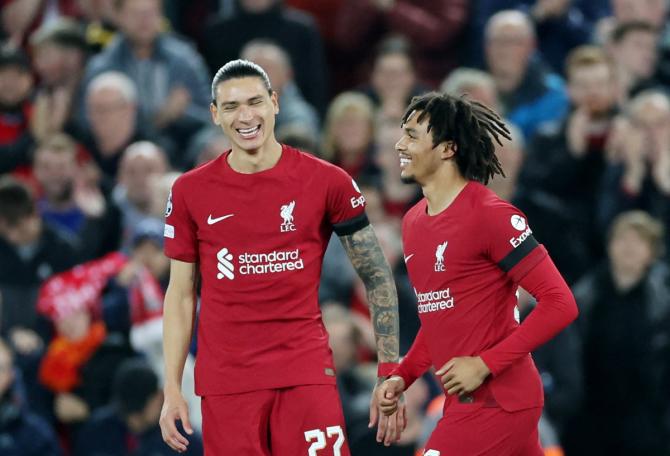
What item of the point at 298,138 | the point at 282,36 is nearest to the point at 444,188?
the point at 298,138

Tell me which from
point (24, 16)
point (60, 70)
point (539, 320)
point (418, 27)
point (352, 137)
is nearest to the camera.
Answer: point (539, 320)

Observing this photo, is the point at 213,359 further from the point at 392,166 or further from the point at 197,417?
the point at 392,166

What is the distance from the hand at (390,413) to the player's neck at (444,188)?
733 millimetres

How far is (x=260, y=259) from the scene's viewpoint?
633cm

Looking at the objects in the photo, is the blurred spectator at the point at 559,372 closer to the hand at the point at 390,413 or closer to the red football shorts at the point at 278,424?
the hand at the point at 390,413

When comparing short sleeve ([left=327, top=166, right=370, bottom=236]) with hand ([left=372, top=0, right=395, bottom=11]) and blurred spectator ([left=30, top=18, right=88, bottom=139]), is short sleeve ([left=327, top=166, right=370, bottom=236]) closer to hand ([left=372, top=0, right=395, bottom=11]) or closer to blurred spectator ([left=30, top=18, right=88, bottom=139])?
blurred spectator ([left=30, top=18, right=88, bottom=139])

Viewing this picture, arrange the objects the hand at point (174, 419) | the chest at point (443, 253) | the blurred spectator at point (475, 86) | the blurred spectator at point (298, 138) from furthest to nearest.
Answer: the blurred spectator at point (475, 86) < the blurred spectator at point (298, 138) < the hand at point (174, 419) < the chest at point (443, 253)

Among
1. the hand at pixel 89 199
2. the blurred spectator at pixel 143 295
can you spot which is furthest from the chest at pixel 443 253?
the hand at pixel 89 199

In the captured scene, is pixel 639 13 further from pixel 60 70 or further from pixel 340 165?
pixel 60 70

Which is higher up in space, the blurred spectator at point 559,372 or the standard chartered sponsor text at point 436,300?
the standard chartered sponsor text at point 436,300

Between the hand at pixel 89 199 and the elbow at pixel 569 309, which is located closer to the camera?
the elbow at pixel 569 309

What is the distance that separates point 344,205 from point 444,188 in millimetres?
436

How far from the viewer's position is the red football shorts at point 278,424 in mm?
6242

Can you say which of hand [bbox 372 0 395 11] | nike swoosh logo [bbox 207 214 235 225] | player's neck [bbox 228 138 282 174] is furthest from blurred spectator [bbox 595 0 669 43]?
nike swoosh logo [bbox 207 214 235 225]
